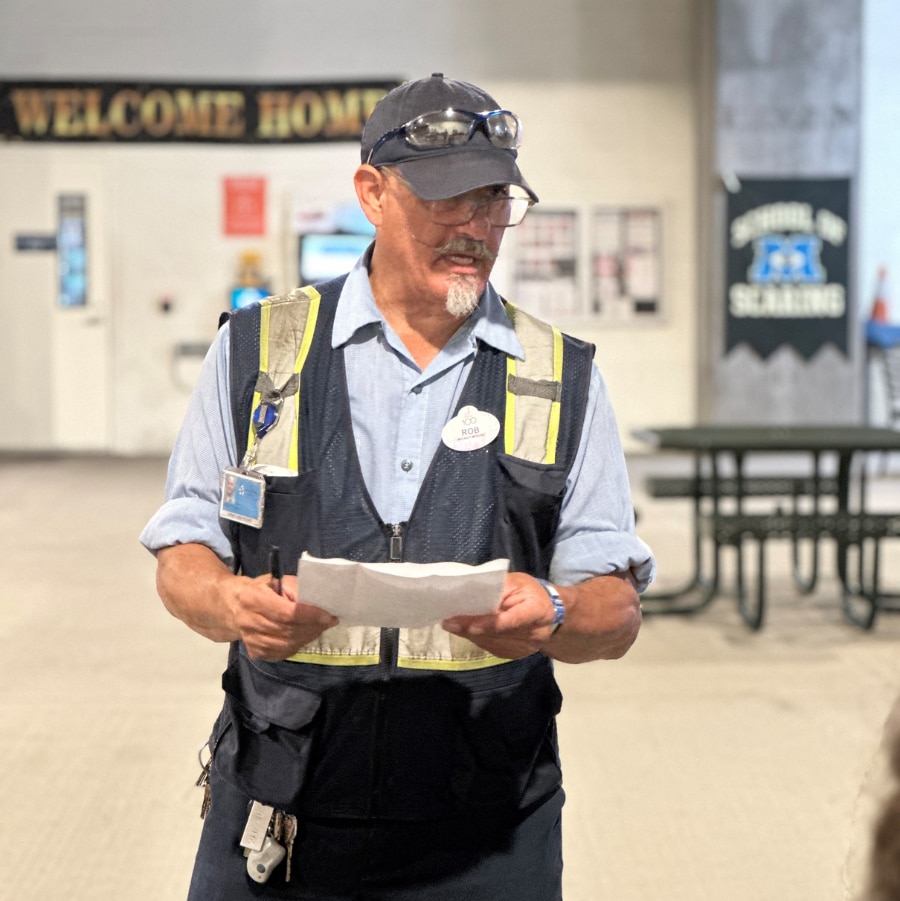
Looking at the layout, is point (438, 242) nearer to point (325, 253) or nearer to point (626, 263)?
point (325, 253)

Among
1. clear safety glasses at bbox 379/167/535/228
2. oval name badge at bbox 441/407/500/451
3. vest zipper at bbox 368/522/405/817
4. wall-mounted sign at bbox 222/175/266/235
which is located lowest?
vest zipper at bbox 368/522/405/817

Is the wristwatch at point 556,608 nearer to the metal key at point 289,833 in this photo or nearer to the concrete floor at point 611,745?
the metal key at point 289,833

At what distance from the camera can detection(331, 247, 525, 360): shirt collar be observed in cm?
182

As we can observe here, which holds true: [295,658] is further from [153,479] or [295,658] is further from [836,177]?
[836,177]

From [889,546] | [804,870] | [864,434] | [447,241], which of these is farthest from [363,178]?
[889,546]

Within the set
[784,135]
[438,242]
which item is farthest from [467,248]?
[784,135]

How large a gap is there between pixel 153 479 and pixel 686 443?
587cm

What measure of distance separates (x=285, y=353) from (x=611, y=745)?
2.89 meters

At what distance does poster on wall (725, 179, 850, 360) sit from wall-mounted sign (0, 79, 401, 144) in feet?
11.4

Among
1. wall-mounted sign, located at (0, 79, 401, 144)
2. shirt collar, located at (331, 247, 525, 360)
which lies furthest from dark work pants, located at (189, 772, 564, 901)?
wall-mounted sign, located at (0, 79, 401, 144)

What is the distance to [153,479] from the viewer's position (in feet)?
35.3

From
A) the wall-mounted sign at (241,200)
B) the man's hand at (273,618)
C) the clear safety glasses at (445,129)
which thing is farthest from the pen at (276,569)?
the wall-mounted sign at (241,200)

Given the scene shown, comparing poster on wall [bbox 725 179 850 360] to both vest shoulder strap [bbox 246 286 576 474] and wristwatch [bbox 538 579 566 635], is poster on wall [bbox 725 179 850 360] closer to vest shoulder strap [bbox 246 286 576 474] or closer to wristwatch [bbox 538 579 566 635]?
vest shoulder strap [bbox 246 286 576 474]

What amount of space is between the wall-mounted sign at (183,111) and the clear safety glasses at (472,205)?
1047cm
